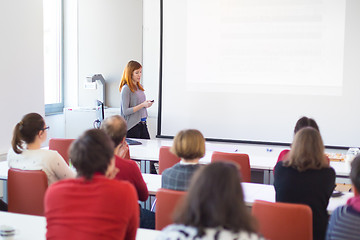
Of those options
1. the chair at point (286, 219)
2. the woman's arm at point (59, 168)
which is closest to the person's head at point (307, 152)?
the chair at point (286, 219)

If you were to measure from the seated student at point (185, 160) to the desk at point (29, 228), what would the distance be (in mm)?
423

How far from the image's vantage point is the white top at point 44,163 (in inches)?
117

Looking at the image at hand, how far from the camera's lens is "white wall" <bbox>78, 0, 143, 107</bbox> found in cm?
676

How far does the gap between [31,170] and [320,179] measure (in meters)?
1.83

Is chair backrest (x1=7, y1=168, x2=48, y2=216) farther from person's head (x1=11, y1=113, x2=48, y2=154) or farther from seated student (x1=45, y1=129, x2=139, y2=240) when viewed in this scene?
seated student (x1=45, y1=129, x2=139, y2=240)

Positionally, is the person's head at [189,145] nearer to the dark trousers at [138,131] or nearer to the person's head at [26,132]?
the person's head at [26,132]

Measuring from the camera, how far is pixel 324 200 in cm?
274

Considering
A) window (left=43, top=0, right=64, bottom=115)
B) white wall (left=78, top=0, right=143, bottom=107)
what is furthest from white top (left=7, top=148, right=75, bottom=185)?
window (left=43, top=0, right=64, bottom=115)

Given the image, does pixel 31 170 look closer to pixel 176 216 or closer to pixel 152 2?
pixel 176 216

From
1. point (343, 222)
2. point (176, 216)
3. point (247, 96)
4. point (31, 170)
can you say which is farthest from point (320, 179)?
point (247, 96)

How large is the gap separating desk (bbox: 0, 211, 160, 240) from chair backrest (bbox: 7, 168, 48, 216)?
1.07 feet

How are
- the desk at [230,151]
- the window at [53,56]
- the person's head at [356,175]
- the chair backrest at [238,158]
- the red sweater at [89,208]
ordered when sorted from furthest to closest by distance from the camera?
the window at [53,56]
the desk at [230,151]
the chair backrest at [238,158]
the person's head at [356,175]
the red sweater at [89,208]

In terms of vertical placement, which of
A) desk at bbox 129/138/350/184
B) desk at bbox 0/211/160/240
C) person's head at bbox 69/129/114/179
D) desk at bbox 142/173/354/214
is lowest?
desk at bbox 142/173/354/214

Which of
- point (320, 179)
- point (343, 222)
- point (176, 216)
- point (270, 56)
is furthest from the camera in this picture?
point (270, 56)
